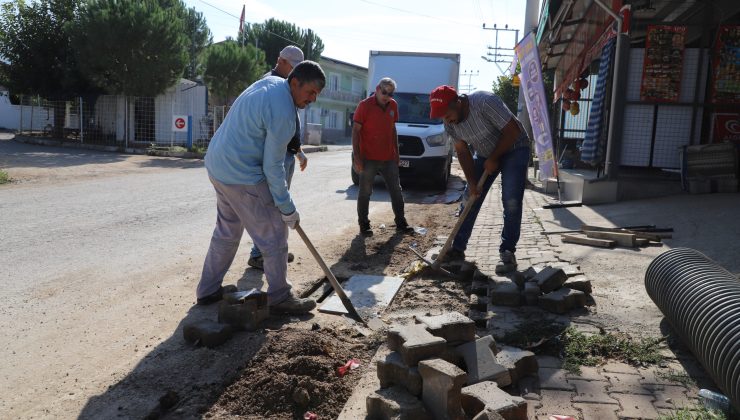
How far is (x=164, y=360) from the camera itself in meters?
3.57

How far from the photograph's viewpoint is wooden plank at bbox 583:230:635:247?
6.34 m

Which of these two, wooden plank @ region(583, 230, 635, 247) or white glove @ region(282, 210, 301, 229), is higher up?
white glove @ region(282, 210, 301, 229)

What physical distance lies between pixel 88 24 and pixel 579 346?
930 inches

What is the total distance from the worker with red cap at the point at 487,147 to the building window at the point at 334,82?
49958 millimetres

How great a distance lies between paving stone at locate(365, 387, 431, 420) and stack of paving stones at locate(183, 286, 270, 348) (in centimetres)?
130

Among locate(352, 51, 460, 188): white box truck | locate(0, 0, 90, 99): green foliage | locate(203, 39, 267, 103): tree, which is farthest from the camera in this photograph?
locate(203, 39, 267, 103): tree

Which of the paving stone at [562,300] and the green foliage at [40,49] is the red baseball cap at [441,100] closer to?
the paving stone at [562,300]

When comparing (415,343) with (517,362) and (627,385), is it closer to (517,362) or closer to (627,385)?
(517,362)

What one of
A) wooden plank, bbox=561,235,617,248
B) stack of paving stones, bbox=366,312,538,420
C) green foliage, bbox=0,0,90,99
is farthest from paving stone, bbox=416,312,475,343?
green foliage, bbox=0,0,90,99

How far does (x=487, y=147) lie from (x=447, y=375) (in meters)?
3.45

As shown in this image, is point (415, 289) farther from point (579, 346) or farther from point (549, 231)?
point (549, 231)

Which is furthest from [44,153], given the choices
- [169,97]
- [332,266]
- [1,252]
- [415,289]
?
[415,289]

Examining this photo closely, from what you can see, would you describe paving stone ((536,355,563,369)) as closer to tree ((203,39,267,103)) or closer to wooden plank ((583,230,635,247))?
wooden plank ((583,230,635,247))

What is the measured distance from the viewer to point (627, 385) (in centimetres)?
309
